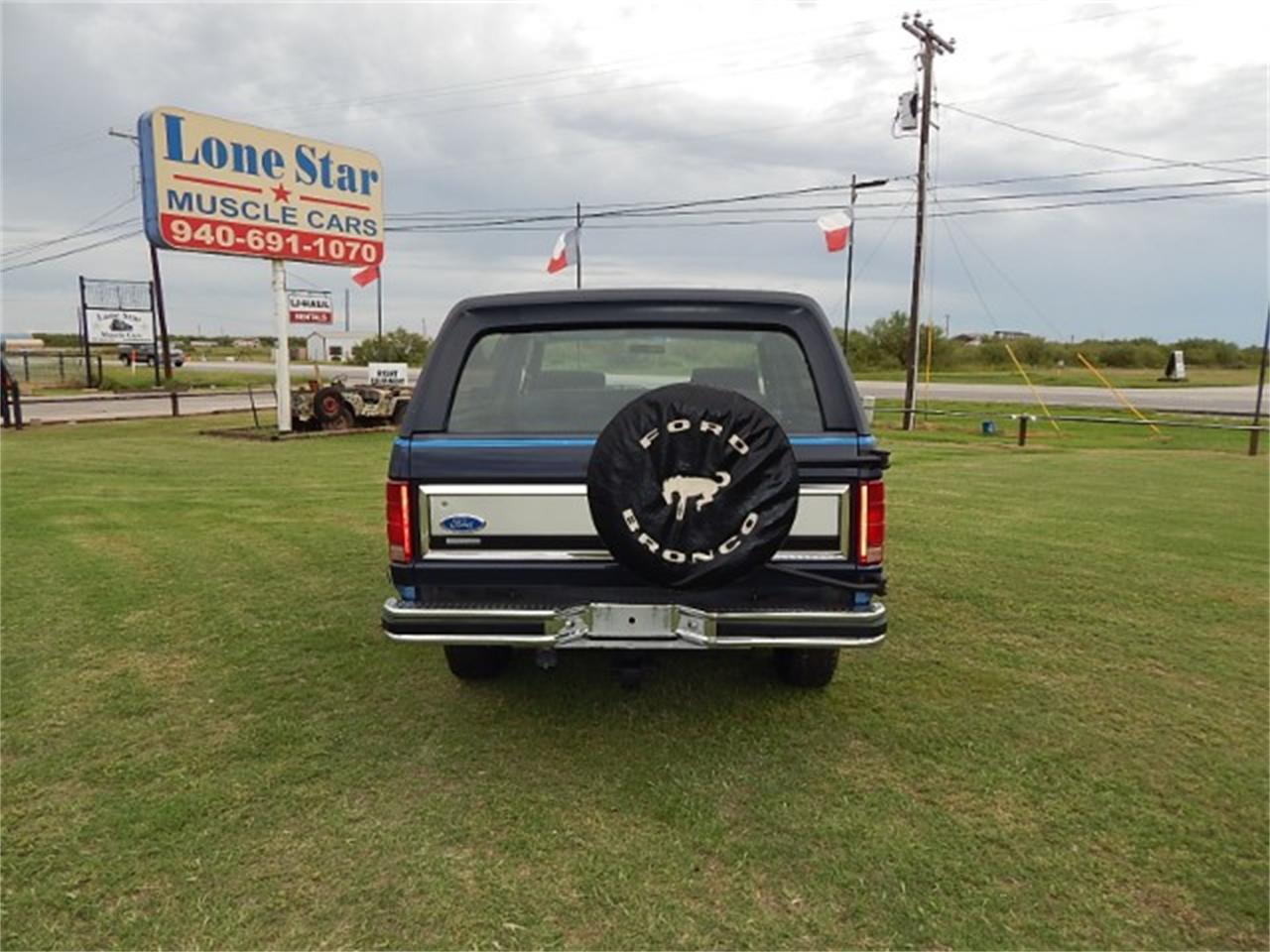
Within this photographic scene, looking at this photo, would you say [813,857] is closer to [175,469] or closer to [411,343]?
[175,469]

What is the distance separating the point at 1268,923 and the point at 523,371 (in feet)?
10.1

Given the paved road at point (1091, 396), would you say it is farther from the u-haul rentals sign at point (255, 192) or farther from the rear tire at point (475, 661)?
the rear tire at point (475, 661)

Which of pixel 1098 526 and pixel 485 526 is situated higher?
pixel 485 526

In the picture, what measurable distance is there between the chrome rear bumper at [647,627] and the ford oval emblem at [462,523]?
0.94ft

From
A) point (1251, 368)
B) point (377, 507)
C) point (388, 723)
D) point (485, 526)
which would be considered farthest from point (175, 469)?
point (1251, 368)

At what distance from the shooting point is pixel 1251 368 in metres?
50.9

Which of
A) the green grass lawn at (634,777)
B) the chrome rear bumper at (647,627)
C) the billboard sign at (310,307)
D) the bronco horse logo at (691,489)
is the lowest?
the green grass lawn at (634,777)

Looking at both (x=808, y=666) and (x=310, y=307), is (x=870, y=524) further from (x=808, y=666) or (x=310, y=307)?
(x=310, y=307)

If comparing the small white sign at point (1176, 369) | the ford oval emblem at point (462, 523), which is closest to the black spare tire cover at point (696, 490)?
the ford oval emblem at point (462, 523)

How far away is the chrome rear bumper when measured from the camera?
2.86 metres

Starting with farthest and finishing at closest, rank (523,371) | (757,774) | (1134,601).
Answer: (1134,601) < (523,371) < (757,774)

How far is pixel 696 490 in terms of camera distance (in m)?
2.75

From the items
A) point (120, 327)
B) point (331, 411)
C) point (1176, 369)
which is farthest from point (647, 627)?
point (120, 327)

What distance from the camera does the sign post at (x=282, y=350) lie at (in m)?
16.2
